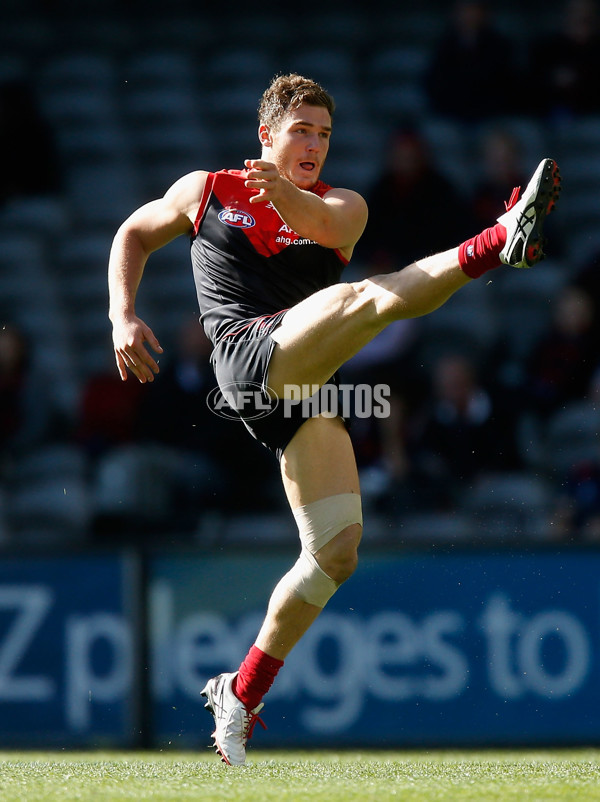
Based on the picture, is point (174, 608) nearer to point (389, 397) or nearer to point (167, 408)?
point (167, 408)

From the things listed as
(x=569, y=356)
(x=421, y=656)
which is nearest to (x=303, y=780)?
(x=421, y=656)

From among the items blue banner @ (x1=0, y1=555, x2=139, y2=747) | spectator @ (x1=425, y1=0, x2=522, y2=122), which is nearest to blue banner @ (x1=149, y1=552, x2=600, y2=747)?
blue banner @ (x1=0, y1=555, x2=139, y2=747)

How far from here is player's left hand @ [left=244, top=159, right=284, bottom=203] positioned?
3.54 m

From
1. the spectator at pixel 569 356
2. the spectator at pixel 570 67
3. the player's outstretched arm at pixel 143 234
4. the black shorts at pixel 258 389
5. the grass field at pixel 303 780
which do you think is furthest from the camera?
the spectator at pixel 570 67

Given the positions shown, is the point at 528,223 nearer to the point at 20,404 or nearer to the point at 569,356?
the point at 569,356

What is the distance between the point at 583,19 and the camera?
8.97 meters

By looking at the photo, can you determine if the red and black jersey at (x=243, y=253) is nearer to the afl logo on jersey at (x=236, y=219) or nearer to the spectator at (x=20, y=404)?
the afl logo on jersey at (x=236, y=219)

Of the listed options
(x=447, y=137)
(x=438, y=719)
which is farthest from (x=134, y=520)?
(x=447, y=137)

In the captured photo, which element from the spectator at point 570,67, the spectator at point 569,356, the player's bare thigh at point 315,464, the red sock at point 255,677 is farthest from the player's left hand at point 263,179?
the spectator at point 570,67

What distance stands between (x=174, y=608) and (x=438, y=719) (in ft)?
4.21

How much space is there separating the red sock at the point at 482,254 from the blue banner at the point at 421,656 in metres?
2.51

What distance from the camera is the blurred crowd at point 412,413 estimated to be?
21.7 feet

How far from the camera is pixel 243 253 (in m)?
4.13

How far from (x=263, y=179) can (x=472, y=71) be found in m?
5.72
